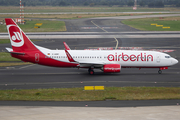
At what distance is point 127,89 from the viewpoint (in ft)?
98.3

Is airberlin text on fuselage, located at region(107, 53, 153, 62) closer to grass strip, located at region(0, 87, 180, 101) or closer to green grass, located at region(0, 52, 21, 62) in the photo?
grass strip, located at region(0, 87, 180, 101)

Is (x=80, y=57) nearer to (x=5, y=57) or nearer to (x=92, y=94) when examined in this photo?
(x=92, y=94)

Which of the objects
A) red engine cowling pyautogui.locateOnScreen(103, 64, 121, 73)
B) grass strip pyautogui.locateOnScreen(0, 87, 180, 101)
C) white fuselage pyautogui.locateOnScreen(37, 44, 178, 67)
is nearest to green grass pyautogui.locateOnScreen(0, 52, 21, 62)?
white fuselage pyautogui.locateOnScreen(37, 44, 178, 67)

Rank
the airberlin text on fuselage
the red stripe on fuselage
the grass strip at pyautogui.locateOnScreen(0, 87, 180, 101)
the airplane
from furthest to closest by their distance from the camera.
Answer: the airberlin text on fuselage, the airplane, the red stripe on fuselage, the grass strip at pyautogui.locateOnScreen(0, 87, 180, 101)

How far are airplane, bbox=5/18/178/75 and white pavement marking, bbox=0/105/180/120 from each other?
16.7 m

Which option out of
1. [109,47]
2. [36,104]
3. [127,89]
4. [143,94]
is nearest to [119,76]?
[127,89]

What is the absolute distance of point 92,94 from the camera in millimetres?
27469

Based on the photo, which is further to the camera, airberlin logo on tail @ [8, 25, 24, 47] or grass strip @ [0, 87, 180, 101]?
airberlin logo on tail @ [8, 25, 24, 47]

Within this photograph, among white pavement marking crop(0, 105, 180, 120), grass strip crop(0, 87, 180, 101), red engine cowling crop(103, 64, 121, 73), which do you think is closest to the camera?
white pavement marking crop(0, 105, 180, 120)

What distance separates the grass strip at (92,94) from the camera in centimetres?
2575

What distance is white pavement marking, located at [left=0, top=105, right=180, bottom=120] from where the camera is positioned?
20109mm

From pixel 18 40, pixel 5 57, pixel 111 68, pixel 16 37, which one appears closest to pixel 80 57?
pixel 111 68

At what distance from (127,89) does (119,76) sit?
329 inches

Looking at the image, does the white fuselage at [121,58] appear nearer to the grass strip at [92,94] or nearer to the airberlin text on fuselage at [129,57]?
the airberlin text on fuselage at [129,57]
